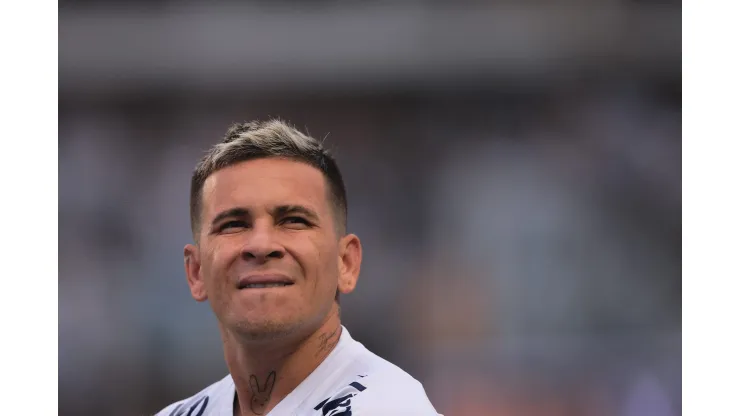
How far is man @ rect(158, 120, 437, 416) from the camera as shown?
216cm

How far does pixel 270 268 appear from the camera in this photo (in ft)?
7.07

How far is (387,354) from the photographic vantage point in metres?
3.08

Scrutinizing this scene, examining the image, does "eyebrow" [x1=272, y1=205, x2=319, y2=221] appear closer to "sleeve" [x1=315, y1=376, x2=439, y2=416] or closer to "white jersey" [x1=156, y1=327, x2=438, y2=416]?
"white jersey" [x1=156, y1=327, x2=438, y2=416]

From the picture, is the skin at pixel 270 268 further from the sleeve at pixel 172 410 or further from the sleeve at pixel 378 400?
the sleeve at pixel 172 410

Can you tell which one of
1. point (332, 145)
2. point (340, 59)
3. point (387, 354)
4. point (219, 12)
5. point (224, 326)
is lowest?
point (387, 354)

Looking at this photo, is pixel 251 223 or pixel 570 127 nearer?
pixel 251 223

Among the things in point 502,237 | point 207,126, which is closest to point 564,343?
point 502,237

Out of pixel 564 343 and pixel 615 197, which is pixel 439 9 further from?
pixel 564 343

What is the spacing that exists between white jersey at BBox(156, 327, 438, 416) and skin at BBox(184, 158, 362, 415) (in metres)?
0.05

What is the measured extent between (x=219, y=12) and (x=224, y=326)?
55.2 inches

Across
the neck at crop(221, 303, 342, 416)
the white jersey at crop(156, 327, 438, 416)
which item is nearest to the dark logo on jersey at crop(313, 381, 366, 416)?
the white jersey at crop(156, 327, 438, 416)

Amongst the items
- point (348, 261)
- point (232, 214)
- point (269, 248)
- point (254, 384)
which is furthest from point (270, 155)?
point (254, 384)

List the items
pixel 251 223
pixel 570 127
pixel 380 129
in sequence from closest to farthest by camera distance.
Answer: pixel 251 223
pixel 570 127
pixel 380 129

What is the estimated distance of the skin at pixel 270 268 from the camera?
217cm
